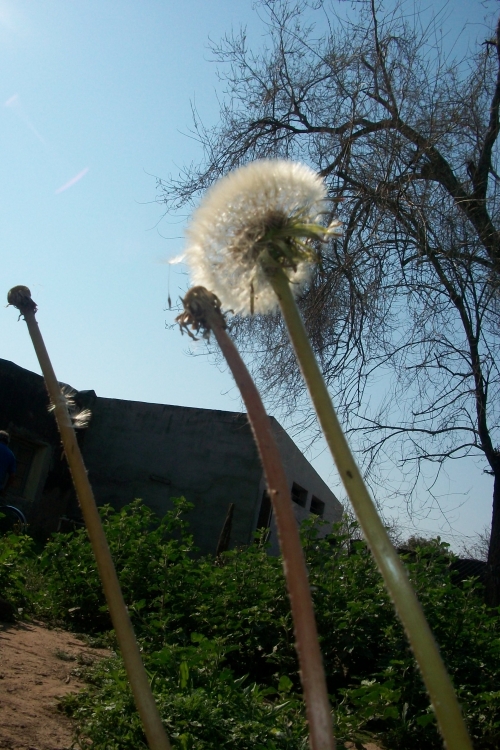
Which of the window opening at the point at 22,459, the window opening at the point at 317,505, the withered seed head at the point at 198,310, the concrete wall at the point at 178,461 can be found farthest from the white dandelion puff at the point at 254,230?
the window opening at the point at 317,505

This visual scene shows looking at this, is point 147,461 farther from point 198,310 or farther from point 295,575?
point 295,575

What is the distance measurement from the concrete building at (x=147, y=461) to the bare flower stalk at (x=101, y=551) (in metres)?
10.7

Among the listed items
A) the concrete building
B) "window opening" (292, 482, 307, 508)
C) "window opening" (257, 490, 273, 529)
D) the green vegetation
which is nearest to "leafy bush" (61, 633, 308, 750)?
the green vegetation

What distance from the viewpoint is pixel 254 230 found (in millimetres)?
1073

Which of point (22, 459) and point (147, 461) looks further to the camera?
point (147, 461)

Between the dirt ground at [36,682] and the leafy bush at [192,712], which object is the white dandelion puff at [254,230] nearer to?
the leafy bush at [192,712]

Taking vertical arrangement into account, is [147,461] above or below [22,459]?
above

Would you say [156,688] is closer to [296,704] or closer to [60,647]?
[296,704]

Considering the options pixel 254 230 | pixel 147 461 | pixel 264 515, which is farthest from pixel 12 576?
A: pixel 147 461

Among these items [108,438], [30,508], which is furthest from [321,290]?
[108,438]

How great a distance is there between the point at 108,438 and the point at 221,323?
→ 565 inches

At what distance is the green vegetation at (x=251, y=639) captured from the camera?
2.86m

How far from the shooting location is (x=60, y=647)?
4262mm

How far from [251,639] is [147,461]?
33.9ft
